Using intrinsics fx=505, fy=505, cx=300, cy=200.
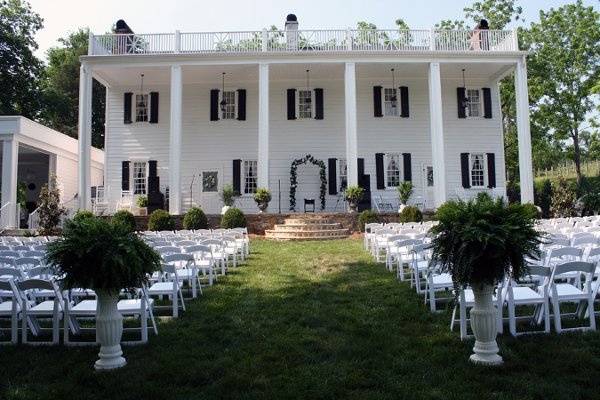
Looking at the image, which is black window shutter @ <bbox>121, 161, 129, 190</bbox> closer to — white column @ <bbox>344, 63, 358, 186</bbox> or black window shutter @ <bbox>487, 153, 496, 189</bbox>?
white column @ <bbox>344, 63, 358, 186</bbox>

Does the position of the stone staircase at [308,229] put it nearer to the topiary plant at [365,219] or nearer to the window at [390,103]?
the topiary plant at [365,219]

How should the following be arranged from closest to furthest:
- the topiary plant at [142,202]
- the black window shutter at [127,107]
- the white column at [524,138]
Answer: the white column at [524,138] → the topiary plant at [142,202] → the black window shutter at [127,107]

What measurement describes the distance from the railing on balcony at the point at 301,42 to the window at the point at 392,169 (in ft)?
15.4

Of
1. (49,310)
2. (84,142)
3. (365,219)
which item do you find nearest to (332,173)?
(365,219)

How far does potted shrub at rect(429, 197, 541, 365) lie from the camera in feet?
14.6

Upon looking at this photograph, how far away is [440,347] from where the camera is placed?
497 cm

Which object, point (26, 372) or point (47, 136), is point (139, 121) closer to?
point (47, 136)

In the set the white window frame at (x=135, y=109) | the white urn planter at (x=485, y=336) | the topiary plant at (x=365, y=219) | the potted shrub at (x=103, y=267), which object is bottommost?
the white urn planter at (x=485, y=336)

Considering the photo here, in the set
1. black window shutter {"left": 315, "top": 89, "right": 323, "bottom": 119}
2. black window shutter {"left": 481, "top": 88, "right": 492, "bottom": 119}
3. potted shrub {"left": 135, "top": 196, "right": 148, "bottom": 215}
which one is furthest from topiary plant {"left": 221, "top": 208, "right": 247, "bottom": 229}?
black window shutter {"left": 481, "top": 88, "right": 492, "bottom": 119}

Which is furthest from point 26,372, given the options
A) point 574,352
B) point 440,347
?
point 574,352

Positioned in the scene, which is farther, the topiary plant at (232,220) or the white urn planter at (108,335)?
the topiary plant at (232,220)

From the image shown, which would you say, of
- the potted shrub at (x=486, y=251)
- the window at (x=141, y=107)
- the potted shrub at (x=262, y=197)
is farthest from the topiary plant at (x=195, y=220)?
the potted shrub at (x=486, y=251)

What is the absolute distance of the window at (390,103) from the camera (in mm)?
23047

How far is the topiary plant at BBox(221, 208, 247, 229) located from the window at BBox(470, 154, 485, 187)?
36.8 feet
